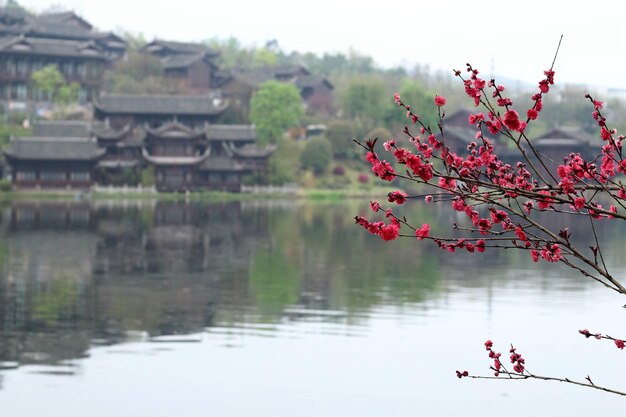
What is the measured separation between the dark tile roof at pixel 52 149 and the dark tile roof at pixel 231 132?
869cm

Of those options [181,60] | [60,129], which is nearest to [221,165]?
[60,129]

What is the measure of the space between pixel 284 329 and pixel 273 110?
64.0 meters

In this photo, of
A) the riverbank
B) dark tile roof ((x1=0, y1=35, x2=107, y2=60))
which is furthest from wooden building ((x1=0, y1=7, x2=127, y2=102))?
the riverbank

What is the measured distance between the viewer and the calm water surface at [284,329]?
17109 mm

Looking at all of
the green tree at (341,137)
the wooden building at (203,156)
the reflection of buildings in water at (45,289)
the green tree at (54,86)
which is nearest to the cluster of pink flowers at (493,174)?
the reflection of buildings in water at (45,289)

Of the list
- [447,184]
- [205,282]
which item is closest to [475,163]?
[447,184]

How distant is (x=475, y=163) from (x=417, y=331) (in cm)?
1642

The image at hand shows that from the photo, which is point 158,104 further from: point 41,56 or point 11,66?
point 11,66

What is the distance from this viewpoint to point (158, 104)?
82.1 m

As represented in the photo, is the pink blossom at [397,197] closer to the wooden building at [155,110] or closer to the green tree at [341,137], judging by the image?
the wooden building at [155,110]

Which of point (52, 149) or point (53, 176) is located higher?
point (52, 149)

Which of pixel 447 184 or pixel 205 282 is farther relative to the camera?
pixel 205 282

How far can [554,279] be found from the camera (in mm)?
33000

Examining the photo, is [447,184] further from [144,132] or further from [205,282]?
[144,132]
